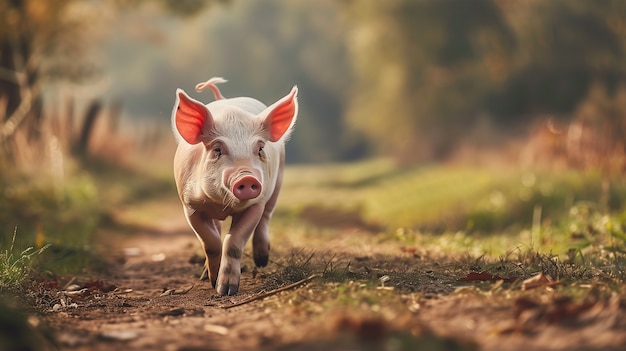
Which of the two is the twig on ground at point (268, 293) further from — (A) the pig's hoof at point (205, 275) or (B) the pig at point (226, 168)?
(A) the pig's hoof at point (205, 275)

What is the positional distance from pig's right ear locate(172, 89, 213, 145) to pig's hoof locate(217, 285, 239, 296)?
3.24 ft

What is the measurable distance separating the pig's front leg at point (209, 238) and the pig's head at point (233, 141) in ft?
1.20

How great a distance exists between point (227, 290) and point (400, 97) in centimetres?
1793

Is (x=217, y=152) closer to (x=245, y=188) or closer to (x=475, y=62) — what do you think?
(x=245, y=188)

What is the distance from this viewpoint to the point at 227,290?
4.86 meters

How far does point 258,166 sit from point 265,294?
0.95 metres

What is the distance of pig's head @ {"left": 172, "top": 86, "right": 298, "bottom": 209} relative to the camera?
465 cm

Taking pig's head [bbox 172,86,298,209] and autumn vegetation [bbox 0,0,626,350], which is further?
autumn vegetation [bbox 0,0,626,350]

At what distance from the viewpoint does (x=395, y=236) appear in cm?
724

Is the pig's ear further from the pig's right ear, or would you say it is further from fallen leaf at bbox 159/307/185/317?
fallen leaf at bbox 159/307/185/317

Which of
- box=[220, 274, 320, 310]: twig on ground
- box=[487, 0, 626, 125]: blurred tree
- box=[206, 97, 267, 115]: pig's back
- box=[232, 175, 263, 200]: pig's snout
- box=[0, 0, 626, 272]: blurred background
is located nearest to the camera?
box=[220, 274, 320, 310]: twig on ground

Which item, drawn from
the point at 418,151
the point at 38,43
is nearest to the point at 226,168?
the point at 38,43

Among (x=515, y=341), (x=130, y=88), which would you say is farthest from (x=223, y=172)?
(x=130, y=88)

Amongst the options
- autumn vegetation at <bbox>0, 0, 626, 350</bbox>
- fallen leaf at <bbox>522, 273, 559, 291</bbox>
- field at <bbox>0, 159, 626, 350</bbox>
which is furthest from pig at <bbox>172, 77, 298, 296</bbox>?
fallen leaf at <bbox>522, 273, 559, 291</bbox>
